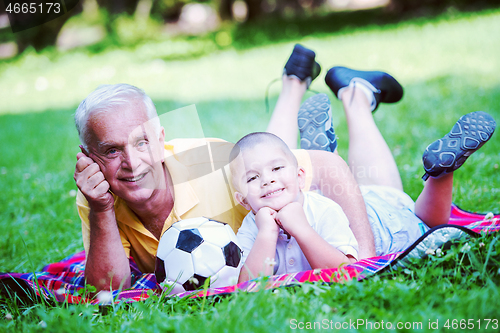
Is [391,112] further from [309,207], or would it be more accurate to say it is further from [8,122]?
[8,122]

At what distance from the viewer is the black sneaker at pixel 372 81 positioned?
132 inches

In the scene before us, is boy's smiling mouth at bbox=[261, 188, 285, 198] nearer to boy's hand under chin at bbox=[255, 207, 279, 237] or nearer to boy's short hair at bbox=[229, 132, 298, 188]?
boy's hand under chin at bbox=[255, 207, 279, 237]

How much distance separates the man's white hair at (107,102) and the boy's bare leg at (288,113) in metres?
1.16

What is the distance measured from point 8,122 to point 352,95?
7.34 meters

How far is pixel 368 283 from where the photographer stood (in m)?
1.88

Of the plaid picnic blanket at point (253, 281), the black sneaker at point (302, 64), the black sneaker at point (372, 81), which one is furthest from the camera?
the black sneaker at point (302, 64)

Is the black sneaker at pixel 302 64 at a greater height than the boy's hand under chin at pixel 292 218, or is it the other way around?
the black sneaker at pixel 302 64

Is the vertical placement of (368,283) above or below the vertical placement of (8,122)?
below

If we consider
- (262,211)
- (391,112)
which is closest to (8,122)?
(391,112)

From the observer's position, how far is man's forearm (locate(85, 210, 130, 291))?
222 centimetres

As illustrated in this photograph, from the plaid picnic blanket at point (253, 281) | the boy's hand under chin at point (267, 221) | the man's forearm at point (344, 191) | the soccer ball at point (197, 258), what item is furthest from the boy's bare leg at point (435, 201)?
the soccer ball at point (197, 258)

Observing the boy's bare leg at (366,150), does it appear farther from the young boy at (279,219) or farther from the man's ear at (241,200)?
the man's ear at (241,200)

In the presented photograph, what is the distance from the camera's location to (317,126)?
10.1ft

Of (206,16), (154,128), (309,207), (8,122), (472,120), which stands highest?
(206,16)
